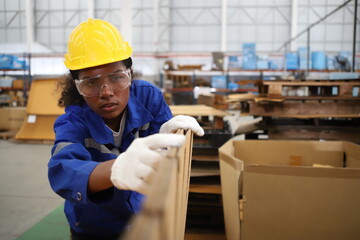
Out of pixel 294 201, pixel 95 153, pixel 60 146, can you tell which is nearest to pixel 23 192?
pixel 95 153

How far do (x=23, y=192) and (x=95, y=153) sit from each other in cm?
249

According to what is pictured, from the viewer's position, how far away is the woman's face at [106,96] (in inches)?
50.6

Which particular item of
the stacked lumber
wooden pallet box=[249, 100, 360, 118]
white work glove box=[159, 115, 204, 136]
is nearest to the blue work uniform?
white work glove box=[159, 115, 204, 136]

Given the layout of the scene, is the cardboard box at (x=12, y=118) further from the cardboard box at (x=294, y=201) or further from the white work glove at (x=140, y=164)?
the white work glove at (x=140, y=164)

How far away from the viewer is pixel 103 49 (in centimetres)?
128

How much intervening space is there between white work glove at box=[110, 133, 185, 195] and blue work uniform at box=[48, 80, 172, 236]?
174 mm

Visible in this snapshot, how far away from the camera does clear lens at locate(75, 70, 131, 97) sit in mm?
1288

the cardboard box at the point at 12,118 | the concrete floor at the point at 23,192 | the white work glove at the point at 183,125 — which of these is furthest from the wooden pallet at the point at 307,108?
the cardboard box at the point at 12,118

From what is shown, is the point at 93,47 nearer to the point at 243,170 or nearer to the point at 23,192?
the point at 243,170

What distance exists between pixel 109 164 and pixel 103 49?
0.56m

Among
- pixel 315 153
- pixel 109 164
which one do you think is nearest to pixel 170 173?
pixel 109 164

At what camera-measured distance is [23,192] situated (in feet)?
11.0

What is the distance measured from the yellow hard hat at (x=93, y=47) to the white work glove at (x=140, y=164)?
0.56m

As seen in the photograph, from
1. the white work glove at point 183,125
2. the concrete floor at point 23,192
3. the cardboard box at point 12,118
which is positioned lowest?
the concrete floor at point 23,192
